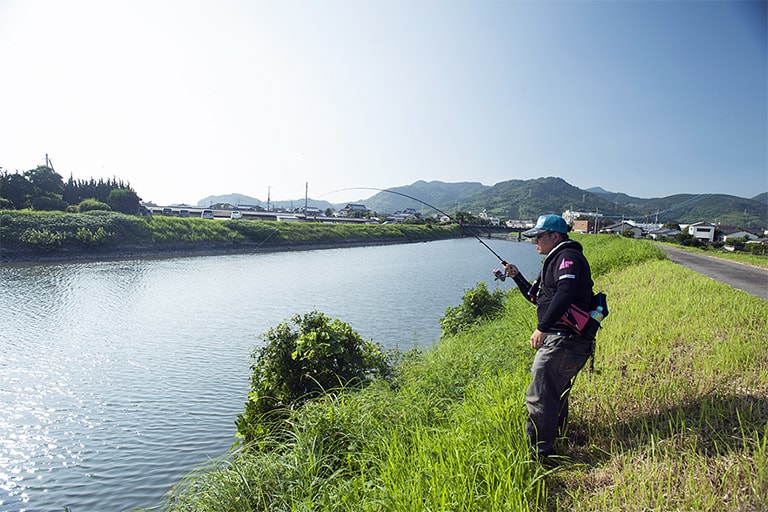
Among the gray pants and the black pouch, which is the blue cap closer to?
the black pouch

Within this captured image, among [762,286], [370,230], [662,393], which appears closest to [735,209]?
[370,230]

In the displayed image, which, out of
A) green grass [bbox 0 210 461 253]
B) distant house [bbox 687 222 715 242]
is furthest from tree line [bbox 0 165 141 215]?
distant house [bbox 687 222 715 242]

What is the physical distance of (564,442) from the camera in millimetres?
3355

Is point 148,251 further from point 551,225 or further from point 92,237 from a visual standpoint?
point 551,225

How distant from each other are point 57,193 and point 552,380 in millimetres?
53185

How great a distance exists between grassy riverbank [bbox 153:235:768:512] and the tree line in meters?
40.8

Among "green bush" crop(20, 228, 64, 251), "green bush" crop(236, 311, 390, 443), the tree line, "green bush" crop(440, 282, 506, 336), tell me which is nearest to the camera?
"green bush" crop(236, 311, 390, 443)

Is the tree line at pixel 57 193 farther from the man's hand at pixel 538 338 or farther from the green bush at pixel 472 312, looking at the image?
the man's hand at pixel 538 338

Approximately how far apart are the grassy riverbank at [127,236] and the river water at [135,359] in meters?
3.88

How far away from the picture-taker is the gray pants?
10.1ft

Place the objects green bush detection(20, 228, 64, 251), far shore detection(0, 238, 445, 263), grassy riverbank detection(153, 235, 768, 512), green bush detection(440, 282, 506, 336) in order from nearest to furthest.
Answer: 1. grassy riverbank detection(153, 235, 768, 512)
2. green bush detection(440, 282, 506, 336)
3. far shore detection(0, 238, 445, 263)
4. green bush detection(20, 228, 64, 251)

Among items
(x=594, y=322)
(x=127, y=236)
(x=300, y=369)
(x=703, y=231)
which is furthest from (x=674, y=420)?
(x=703, y=231)

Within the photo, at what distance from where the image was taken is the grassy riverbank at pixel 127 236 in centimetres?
2448

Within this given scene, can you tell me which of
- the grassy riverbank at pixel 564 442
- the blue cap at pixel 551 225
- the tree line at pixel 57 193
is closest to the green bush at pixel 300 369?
the grassy riverbank at pixel 564 442
